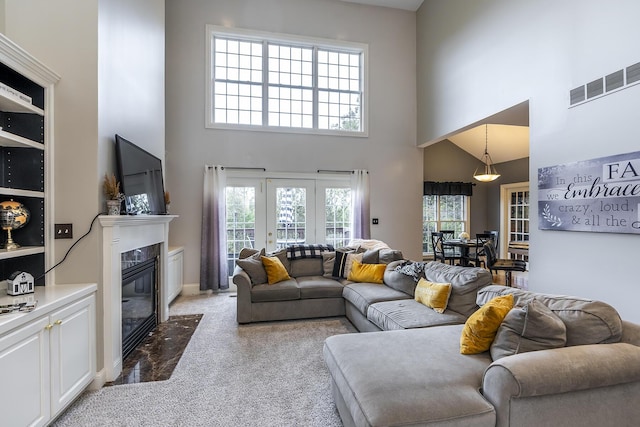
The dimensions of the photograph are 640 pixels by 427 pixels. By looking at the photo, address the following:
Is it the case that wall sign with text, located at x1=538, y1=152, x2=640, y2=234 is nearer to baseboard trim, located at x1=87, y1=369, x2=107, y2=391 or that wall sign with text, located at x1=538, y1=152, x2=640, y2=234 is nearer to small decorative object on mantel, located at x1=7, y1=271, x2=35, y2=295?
baseboard trim, located at x1=87, y1=369, x2=107, y2=391

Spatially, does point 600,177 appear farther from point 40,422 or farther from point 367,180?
point 40,422

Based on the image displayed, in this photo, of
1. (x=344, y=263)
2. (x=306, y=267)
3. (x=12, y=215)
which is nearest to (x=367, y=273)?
(x=344, y=263)

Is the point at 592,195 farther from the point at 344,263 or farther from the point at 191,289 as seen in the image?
the point at 191,289

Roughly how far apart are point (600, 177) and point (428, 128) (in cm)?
329

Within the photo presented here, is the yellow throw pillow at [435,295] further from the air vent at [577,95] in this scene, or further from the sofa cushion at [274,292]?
the air vent at [577,95]

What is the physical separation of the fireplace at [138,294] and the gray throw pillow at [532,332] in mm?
3016

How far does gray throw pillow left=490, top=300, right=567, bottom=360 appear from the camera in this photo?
174 cm

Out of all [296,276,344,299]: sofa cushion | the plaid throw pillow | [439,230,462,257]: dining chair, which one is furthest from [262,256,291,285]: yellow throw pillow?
[439,230,462,257]: dining chair

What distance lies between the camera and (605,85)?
2994 mm

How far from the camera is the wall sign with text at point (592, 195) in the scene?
2746mm

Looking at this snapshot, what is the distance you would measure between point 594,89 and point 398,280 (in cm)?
274

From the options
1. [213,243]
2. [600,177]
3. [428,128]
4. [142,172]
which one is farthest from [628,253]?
[213,243]

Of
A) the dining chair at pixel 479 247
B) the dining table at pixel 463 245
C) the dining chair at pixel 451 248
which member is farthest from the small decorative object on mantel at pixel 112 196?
the dining chair at pixel 451 248

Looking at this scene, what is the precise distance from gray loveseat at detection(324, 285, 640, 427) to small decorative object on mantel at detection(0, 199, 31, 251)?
2.35m
